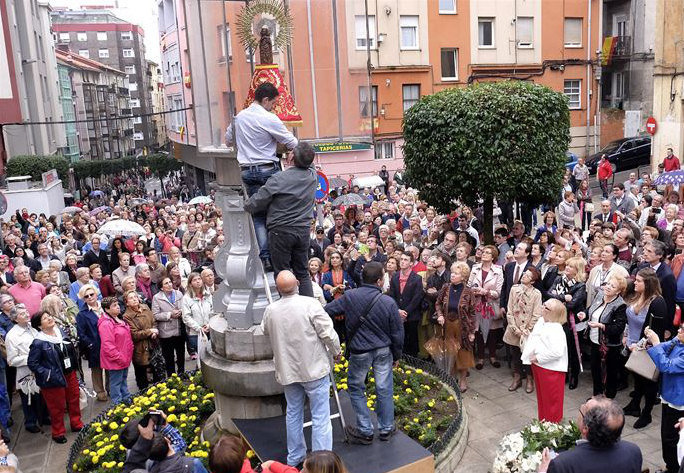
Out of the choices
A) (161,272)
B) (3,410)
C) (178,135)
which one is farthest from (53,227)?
(178,135)

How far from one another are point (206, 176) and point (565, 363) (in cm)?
3699

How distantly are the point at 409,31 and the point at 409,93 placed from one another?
2966 mm

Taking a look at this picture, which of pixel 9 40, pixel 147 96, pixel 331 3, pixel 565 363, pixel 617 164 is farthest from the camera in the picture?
pixel 147 96

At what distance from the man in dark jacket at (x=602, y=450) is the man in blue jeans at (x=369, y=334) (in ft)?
6.63

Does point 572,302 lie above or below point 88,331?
above

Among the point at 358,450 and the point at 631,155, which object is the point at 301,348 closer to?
the point at 358,450

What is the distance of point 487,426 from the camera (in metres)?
7.85

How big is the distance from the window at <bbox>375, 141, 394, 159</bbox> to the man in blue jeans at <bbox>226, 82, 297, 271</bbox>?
1045 inches

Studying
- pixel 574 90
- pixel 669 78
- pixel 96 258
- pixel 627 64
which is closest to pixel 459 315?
pixel 96 258

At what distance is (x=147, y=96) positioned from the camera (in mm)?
95562

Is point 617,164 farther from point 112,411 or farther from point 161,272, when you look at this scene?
point 112,411

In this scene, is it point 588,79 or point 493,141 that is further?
point 588,79

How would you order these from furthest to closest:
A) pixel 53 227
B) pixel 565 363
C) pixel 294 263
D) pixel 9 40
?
1. pixel 9 40
2. pixel 53 227
3. pixel 565 363
4. pixel 294 263

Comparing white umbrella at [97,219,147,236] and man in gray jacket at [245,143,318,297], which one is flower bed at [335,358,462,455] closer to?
man in gray jacket at [245,143,318,297]
